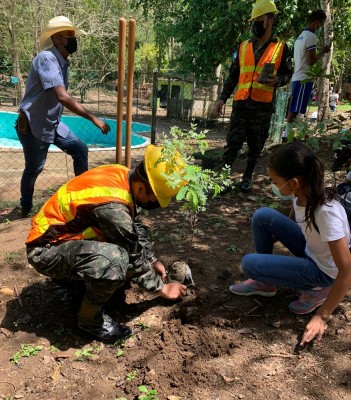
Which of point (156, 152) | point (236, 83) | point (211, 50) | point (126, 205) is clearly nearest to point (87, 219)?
point (126, 205)

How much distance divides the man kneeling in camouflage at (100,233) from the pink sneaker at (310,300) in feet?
2.86

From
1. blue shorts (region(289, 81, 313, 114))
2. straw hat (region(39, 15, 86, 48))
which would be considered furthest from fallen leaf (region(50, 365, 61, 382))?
blue shorts (region(289, 81, 313, 114))

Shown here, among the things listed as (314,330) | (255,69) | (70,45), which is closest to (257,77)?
(255,69)

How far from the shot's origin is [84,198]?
6.77ft

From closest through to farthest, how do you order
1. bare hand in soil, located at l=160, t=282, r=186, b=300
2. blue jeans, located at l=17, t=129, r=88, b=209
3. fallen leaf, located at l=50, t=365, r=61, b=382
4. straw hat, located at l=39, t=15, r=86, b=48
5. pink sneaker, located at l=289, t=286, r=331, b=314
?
fallen leaf, located at l=50, t=365, r=61, b=382, pink sneaker, located at l=289, t=286, r=331, b=314, bare hand in soil, located at l=160, t=282, r=186, b=300, straw hat, located at l=39, t=15, r=86, b=48, blue jeans, located at l=17, t=129, r=88, b=209

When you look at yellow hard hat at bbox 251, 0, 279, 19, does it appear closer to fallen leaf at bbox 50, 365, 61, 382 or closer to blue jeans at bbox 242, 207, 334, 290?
blue jeans at bbox 242, 207, 334, 290

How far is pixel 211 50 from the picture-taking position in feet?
34.4

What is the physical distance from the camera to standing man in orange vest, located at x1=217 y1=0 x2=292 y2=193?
379 cm

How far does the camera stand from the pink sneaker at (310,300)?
2.24 meters

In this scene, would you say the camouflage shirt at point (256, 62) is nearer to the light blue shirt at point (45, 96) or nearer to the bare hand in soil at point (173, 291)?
the light blue shirt at point (45, 96)

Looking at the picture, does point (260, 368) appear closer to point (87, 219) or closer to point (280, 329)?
point (280, 329)

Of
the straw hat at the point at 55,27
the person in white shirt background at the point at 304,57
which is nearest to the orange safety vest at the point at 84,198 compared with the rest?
the straw hat at the point at 55,27

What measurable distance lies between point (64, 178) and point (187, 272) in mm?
3575

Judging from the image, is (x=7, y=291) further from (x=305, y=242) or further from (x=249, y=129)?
(x=249, y=129)
